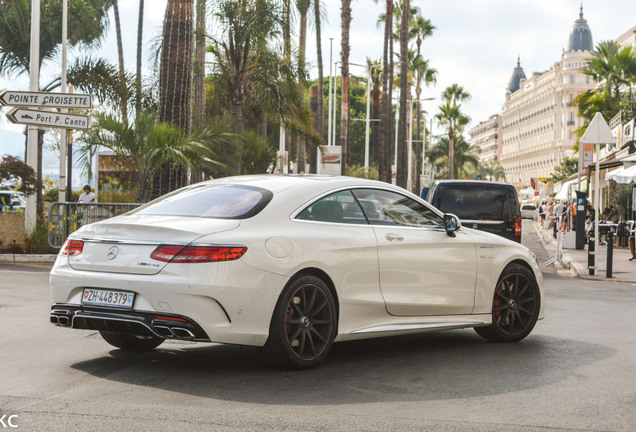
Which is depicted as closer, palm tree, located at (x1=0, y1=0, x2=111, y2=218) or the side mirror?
the side mirror

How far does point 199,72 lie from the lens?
25.8 metres

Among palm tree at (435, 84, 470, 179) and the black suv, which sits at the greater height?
palm tree at (435, 84, 470, 179)

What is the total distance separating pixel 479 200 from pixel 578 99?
37.3 m

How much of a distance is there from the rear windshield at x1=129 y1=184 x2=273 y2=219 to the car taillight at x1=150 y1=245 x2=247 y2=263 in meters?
0.42

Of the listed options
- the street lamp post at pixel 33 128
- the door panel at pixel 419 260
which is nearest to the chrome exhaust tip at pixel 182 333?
the door panel at pixel 419 260

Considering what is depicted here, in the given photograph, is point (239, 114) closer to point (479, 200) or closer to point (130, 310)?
point (479, 200)

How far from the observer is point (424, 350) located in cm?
804

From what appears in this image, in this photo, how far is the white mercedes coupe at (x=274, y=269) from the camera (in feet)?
20.5

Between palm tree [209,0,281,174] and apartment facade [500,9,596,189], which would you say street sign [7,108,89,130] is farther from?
apartment facade [500,9,596,189]

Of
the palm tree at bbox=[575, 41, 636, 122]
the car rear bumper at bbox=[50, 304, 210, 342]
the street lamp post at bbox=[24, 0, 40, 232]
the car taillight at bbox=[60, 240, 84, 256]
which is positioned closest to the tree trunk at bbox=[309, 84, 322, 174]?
the palm tree at bbox=[575, 41, 636, 122]

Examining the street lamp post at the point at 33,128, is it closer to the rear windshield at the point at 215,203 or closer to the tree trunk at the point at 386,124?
the rear windshield at the point at 215,203

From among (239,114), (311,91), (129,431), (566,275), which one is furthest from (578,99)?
(129,431)

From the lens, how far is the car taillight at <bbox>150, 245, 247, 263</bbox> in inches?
246

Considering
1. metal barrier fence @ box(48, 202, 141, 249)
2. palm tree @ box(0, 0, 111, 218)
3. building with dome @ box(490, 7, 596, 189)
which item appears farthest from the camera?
building with dome @ box(490, 7, 596, 189)
